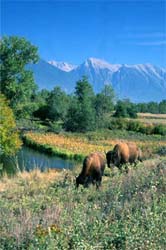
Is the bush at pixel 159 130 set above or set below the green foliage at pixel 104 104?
below

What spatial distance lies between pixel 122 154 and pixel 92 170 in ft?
16.0

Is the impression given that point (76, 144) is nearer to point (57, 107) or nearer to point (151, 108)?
point (57, 107)

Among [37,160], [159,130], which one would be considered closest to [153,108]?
[159,130]

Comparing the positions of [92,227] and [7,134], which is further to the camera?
[7,134]

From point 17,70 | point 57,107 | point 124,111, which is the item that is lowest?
point 124,111

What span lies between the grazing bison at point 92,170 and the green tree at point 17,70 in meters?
33.2

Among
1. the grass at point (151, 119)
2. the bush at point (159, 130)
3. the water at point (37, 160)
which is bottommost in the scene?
the water at point (37, 160)

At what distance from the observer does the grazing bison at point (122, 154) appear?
18.7 metres

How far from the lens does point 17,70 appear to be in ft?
159

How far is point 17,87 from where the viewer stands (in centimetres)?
4719

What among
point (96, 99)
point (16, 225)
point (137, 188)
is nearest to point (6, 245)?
point (16, 225)

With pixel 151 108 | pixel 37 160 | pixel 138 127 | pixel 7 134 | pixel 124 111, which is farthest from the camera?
pixel 151 108

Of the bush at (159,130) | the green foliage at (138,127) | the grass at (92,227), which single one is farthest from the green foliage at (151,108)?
the grass at (92,227)

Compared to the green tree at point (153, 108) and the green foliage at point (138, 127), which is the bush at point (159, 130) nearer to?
the green foliage at point (138, 127)
